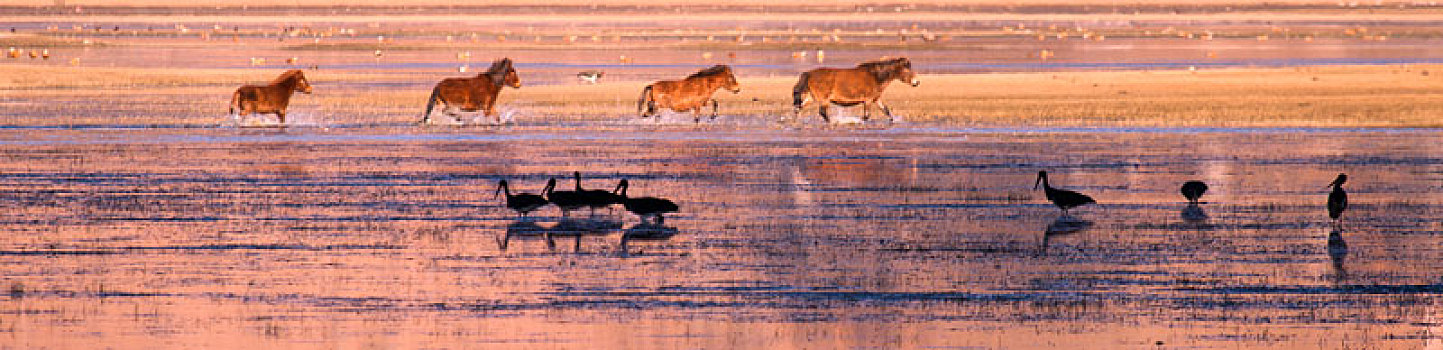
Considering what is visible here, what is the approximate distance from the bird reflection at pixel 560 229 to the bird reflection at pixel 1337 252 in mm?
5346

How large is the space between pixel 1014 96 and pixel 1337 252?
81.7ft

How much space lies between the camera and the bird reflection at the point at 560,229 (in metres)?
16.6

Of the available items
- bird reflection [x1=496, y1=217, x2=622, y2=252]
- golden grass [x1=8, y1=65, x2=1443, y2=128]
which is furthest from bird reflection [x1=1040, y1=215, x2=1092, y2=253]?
golden grass [x1=8, y1=65, x2=1443, y2=128]

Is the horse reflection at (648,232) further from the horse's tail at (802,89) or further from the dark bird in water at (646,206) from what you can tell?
the horse's tail at (802,89)

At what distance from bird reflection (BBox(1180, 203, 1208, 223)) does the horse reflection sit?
A: 429 centimetres

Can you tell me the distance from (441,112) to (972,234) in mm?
19759

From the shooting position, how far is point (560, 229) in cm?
1738

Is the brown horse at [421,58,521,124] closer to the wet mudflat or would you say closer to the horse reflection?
the wet mudflat

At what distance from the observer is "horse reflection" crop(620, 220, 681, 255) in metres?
16.7

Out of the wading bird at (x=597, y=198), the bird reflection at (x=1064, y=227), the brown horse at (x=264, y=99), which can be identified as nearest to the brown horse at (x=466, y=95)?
the brown horse at (x=264, y=99)

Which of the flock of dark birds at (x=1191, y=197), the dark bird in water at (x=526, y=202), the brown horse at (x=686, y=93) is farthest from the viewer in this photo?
the brown horse at (x=686, y=93)

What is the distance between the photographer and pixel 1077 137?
2952 cm

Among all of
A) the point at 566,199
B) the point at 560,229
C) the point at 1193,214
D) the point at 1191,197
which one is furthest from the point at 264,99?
the point at 1193,214

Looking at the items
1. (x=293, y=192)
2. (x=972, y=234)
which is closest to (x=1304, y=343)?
(x=972, y=234)
